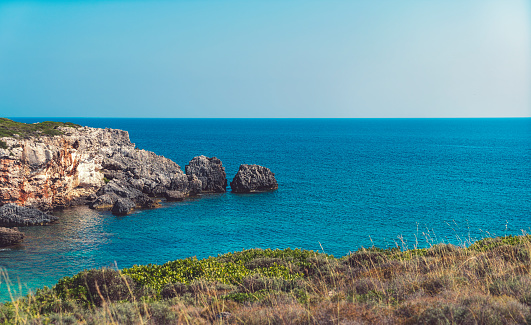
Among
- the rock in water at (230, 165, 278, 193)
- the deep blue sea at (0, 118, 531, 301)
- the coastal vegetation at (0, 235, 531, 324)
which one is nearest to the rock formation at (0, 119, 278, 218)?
the rock in water at (230, 165, 278, 193)

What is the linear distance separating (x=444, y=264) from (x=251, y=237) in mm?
29834

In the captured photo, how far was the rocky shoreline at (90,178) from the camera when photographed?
4156 centimetres

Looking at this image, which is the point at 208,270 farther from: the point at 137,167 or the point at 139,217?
the point at 137,167

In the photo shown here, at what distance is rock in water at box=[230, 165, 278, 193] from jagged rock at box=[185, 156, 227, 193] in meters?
2.27

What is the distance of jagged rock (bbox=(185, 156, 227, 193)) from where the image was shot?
61.4m

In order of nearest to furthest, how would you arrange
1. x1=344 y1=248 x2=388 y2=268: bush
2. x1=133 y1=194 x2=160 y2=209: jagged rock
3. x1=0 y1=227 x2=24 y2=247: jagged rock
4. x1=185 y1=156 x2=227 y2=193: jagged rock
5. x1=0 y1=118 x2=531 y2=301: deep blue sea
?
x1=344 y1=248 x2=388 y2=268: bush < x1=0 y1=118 x2=531 y2=301: deep blue sea < x1=0 y1=227 x2=24 y2=247: jagged rock < x1=133 y1=194 x2=160 y2=209: jagged rock < x1=185 y1=156 x2=227 y2=193: jagged rock

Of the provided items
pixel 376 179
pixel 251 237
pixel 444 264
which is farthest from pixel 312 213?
pixel 444 264

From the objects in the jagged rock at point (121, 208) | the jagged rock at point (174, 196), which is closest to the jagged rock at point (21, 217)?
the jagged rock at point (121, 208)

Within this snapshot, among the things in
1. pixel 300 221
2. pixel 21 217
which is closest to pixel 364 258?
pixel 300 221

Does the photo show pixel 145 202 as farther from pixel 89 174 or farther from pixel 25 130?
pixel 25 130

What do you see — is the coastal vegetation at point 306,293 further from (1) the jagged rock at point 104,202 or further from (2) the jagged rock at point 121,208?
(1) the jagged rock at point 104,202

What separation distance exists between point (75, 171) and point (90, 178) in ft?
8.89

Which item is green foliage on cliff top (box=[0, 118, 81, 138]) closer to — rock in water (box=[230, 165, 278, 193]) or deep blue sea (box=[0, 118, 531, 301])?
deep blue sea (box=[0, 118, 531, 301])

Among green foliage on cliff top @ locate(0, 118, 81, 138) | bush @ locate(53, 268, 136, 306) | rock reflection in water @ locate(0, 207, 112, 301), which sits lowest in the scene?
rock reflection in water @ locate(0, 207, 112, 301)
